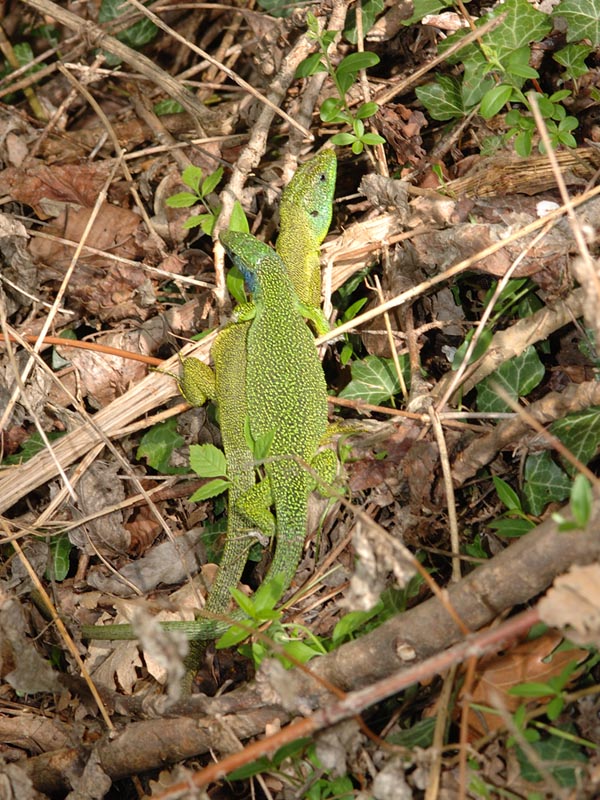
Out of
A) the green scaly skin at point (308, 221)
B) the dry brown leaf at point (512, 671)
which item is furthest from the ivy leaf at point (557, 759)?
the green scaly skin at point (308, 221)

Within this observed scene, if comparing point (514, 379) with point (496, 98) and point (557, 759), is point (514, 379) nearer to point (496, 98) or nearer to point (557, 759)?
point (496, 98)

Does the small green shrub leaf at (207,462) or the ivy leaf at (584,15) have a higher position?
the ivy leaf at (584,15)

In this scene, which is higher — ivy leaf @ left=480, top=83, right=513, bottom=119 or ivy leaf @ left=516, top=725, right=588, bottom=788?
ivy leaf @ left=480, top=83, right=513, bottom=119

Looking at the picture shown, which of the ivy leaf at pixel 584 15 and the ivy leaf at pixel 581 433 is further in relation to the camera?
the ivy leaf at pixel 584 15

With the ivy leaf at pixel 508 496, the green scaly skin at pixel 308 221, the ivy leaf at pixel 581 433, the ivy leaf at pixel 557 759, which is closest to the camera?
the ivy leaf at pixel 557 759

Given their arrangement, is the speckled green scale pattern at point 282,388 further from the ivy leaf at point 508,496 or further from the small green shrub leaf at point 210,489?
the ivy leaf at point 508,496

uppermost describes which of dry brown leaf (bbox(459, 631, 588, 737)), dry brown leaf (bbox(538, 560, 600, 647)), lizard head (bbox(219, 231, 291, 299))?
lizard head (bbox(219, 231, 291, 299))

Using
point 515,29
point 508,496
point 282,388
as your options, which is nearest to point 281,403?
point 282,388

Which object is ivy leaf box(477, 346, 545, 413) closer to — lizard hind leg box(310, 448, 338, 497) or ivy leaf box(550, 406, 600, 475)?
ivy leaf box(550, 406, 600, 475)

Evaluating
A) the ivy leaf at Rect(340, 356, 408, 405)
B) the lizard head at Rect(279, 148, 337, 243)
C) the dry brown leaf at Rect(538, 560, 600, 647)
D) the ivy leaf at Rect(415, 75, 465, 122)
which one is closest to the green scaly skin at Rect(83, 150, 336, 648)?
the lizard head at Rect(279, 148, 337, 243)

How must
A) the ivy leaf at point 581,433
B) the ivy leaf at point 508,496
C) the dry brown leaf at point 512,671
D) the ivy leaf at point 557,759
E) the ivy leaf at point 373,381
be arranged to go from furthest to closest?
the ivy leaf at point 373,381, the ivy leaf at point 508,496, the ivy leaf at point 581,433, the dry brown leaf at point 512,671, the ivy leaf at point 557,759
